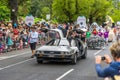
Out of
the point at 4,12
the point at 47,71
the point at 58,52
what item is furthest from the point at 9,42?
the point at 4,12

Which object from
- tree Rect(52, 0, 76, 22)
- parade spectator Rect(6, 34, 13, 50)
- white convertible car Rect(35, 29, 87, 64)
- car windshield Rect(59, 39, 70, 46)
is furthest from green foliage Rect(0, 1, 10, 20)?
white convertible car Rect(35, 29, 87, 64)

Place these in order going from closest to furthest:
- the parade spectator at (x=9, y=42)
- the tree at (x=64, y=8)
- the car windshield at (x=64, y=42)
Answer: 1. the car windshield at (x=64, y=42)
2. the parade spectator at (x=9, y=42)
3. the tree at (x=64, y=8)

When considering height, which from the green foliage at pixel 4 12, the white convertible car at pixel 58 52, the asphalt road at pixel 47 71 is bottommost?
the asphalt road at pixel 47 71

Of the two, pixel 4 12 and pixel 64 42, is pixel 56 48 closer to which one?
pixel 64 42

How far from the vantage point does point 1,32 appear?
24.6 m

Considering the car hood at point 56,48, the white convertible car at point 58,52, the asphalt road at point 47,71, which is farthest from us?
the car hood at point 56,48

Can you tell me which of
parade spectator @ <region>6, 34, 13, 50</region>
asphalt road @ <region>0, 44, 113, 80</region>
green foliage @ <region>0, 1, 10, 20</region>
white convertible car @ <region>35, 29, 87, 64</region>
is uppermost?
green foliage @ <region>0, 1, 10, 20</region>

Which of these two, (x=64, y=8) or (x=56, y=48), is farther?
(x=64, y=8)

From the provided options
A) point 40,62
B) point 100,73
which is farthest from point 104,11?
point 100,73

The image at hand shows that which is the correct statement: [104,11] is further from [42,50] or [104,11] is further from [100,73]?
[100,73]

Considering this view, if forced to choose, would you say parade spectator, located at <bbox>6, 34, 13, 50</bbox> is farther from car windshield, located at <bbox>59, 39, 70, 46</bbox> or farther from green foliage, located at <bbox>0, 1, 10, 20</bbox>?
green foliage, located at <bbox>0, 1, 10, 20</bbox>

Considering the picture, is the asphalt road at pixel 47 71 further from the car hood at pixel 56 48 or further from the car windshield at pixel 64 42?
the car windshield at pixel 64 42

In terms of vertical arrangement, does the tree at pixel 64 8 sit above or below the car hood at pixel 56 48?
above

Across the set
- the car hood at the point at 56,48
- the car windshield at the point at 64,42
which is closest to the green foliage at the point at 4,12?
the car windshield at the point at 64,42
